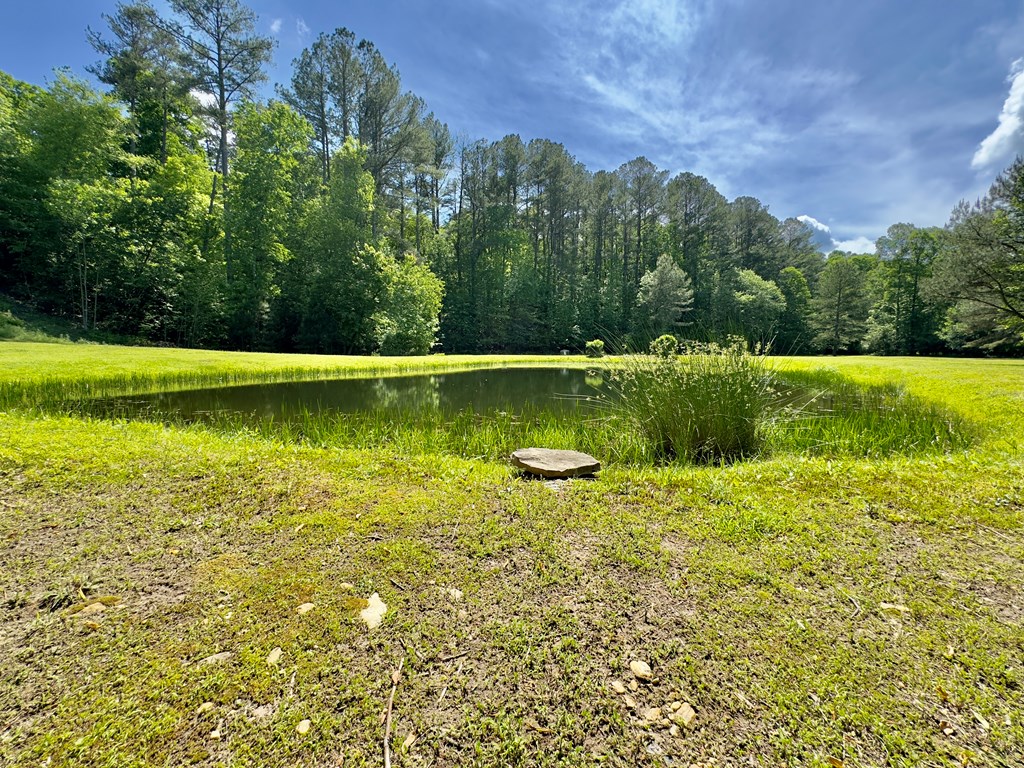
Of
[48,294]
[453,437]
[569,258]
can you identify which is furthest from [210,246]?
[569,258]

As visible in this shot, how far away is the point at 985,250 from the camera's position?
2019 centimetres

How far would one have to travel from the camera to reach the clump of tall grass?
Result: 4.64m

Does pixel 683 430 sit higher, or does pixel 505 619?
pixel 683 430

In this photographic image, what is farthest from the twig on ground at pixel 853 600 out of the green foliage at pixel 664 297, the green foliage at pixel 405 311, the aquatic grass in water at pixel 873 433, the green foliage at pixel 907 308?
the green foliage at pixel 907 308

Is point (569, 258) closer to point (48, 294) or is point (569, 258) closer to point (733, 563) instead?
point (48, 294)

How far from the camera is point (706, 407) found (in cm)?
467

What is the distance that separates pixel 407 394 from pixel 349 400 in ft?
4.76

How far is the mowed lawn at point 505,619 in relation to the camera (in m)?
1.29

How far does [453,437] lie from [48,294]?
25678mm

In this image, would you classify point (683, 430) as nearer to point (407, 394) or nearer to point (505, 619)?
point (505, 619)

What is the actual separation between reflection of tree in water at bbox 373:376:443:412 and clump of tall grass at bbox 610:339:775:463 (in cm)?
400

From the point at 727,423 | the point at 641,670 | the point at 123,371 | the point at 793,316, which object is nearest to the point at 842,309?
the point at 793,316

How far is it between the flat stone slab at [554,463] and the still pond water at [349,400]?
5.95ft

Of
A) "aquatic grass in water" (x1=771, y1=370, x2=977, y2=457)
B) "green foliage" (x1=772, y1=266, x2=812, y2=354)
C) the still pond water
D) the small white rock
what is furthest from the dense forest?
the small white rock
